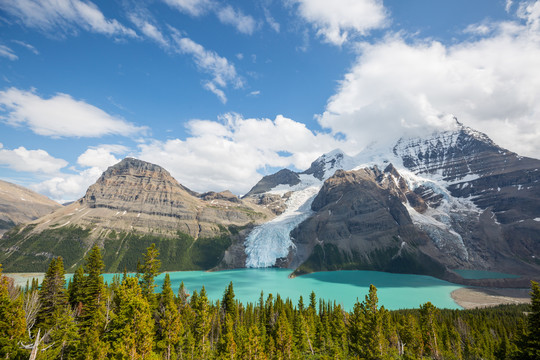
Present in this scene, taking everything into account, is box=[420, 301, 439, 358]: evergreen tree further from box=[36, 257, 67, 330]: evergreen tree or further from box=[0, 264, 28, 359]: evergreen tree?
box=[36, 257, 67, 330]: evergreen tree

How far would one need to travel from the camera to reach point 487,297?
170 meters

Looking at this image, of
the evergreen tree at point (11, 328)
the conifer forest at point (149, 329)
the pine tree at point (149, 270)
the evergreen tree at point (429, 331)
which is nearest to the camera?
the evergreen tree at point (11, 328)

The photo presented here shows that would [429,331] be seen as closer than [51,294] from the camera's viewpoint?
No

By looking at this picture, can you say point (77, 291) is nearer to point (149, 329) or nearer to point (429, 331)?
point (149, 329)

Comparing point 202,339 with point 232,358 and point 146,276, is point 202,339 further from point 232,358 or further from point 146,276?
point 146,276

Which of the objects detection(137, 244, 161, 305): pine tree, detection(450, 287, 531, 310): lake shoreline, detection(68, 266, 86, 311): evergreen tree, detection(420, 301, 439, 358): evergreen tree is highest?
detection(137, 244, 161, 305): pine tree

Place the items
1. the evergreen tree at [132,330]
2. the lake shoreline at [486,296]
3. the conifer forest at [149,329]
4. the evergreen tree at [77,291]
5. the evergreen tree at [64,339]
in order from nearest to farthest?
the evergreen tree at [132,330], the conifer forest at [149,329], the evergreen tree at [64,339], the evergreen tree at [77,291], the lake shoreline at [486,296]

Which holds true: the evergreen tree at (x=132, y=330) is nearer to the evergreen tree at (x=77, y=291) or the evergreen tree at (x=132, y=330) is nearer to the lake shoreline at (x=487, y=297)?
the evergreen tree at (x=77, y=291)

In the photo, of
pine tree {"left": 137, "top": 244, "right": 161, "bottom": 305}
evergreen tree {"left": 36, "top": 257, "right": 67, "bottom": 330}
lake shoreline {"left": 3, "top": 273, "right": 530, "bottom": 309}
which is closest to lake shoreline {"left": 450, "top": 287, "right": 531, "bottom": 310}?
lake shoreline {"left": 3, "top": 273, "right": 530, "bottom": 309}

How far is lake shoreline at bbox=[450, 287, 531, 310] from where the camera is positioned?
15662 cm

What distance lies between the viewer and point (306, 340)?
66.9m

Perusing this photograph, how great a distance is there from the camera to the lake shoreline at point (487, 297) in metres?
157

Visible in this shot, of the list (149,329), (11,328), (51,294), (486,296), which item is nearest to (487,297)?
(486,296)

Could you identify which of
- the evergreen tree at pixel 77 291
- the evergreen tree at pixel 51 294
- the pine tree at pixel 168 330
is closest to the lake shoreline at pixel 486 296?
the evergreen tree at pixel 77 291
